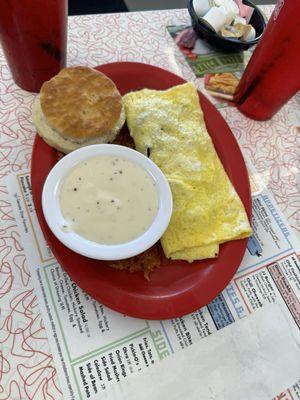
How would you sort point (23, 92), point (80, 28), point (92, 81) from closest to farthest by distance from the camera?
point (92, 81) < point (23, 92) < point (80, 28)

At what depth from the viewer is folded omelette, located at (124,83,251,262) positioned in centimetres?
82

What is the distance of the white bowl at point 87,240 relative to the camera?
0.69m

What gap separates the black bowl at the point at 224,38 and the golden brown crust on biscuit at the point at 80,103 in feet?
1.50

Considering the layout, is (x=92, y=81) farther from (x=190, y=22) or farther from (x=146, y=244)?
(x=190, y=22)

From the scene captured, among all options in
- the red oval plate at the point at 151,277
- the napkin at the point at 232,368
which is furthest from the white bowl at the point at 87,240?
the napkin at the point at 232,368

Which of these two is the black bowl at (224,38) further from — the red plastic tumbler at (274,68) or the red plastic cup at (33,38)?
the red plastic cup at (33,38)

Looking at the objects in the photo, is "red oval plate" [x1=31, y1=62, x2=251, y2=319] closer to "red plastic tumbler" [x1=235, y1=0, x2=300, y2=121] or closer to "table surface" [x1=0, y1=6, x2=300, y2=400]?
"table surface" [x1=0, y1=6, x2=300, y2=400]

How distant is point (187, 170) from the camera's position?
34.4 inches

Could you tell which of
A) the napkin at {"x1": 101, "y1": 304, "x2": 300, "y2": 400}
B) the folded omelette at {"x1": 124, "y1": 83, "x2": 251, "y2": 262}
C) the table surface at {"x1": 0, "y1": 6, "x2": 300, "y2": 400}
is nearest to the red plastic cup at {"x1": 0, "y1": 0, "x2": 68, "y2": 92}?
the table surface at {"x1": 0, "y1": 6, "x2": 300, "y2": 400}

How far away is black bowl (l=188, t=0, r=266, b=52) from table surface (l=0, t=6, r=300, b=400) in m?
0.09

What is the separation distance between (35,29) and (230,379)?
2.72 feet

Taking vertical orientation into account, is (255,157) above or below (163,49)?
below

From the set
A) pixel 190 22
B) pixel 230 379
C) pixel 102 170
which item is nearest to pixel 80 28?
pixel 190 22

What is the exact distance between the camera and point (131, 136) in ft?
3.03
